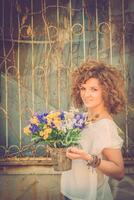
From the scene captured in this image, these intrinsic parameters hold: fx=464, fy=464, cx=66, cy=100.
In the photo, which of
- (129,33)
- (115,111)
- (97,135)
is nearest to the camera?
(97,135)

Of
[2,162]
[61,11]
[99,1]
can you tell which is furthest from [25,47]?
[2,162]

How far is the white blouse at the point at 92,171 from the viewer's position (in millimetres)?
3182

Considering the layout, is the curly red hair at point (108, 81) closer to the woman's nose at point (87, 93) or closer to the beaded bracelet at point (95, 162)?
the woman's nose at point (87, 93)

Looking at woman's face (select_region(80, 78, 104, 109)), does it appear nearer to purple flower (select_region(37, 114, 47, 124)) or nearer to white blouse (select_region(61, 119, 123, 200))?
white blouse (select_region(61, 119, 123, 200))

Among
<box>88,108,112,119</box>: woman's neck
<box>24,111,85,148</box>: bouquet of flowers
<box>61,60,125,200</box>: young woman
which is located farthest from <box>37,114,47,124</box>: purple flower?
<box>88,108,112,119</box>: woman's neck

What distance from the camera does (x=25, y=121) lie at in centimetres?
501

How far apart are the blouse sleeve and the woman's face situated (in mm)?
238

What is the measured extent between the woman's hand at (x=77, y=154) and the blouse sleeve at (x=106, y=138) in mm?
147

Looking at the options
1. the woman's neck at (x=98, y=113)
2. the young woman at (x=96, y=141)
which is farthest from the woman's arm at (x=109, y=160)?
the woman's neck at (x=98, y=113)

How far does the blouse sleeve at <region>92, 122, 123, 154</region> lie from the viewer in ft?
10.3

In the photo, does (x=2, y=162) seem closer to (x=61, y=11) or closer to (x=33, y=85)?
(x=33, y=85)

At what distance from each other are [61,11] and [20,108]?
1.13 m

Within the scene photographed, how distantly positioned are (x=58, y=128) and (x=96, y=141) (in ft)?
0.91

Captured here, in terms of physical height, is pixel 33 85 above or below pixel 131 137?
above
